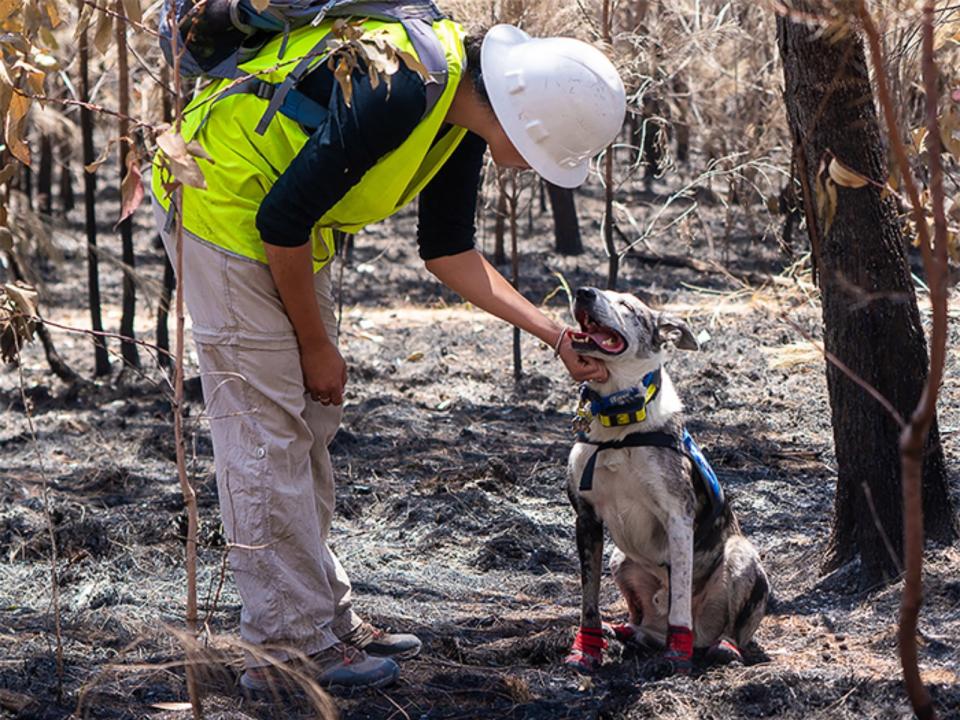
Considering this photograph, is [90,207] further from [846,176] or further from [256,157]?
[846,176]

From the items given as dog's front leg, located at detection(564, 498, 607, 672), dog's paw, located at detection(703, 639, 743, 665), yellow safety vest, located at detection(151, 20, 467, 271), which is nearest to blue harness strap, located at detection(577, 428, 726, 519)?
dog's front leg, located at detection(564, 498, 607, 672)

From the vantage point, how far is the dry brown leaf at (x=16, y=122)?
300cm

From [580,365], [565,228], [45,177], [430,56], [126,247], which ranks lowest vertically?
[580,365]

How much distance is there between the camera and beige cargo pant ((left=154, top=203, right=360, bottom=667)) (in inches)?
145

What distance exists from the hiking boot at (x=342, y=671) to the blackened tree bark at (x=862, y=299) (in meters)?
1.85

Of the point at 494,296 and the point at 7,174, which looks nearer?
the point at 7,174

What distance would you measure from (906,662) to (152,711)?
7.44 ft

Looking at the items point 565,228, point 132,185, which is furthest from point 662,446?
point 565,228

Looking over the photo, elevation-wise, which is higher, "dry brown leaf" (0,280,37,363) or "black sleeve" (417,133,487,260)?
"black sleeve" (417,133,487,260)

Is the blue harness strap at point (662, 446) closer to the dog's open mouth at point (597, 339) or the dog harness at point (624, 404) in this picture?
the dog harness at point (624, 404)

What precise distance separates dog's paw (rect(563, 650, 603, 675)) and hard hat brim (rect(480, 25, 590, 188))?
1.54 metres

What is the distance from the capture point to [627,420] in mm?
4188

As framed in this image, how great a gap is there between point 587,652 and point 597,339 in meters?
0.98

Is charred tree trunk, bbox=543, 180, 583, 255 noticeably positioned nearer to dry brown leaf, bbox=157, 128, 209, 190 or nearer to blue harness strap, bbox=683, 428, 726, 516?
blue harness strap, bbox=683, 428, 726, 516
